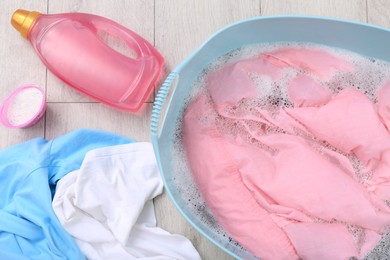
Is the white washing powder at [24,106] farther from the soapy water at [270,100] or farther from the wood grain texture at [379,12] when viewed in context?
the wood grain texture at [379,12]

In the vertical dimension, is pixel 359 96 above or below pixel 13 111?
above

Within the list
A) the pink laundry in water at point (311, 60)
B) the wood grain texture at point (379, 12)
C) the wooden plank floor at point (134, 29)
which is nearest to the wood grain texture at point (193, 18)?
the wooden plank floor at point (134, 29)

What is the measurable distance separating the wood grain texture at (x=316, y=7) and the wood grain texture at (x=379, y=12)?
0.02 meters

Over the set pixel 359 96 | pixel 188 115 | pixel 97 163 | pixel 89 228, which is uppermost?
pixel 359 96

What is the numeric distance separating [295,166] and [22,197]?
0.54 meters

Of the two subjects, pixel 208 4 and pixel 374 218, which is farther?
pixel 208 4

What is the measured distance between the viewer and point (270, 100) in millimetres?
958

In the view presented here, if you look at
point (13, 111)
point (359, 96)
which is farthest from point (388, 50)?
point (13, 111)

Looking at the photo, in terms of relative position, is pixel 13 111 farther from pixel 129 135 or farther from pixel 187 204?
pixel 187 204

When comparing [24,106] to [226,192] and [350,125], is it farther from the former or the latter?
[350,125]

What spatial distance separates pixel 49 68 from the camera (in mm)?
932

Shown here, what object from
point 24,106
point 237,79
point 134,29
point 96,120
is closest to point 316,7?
point 237,79

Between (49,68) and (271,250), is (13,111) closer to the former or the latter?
(49,68)

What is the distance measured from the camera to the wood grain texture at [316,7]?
37.7 inches
